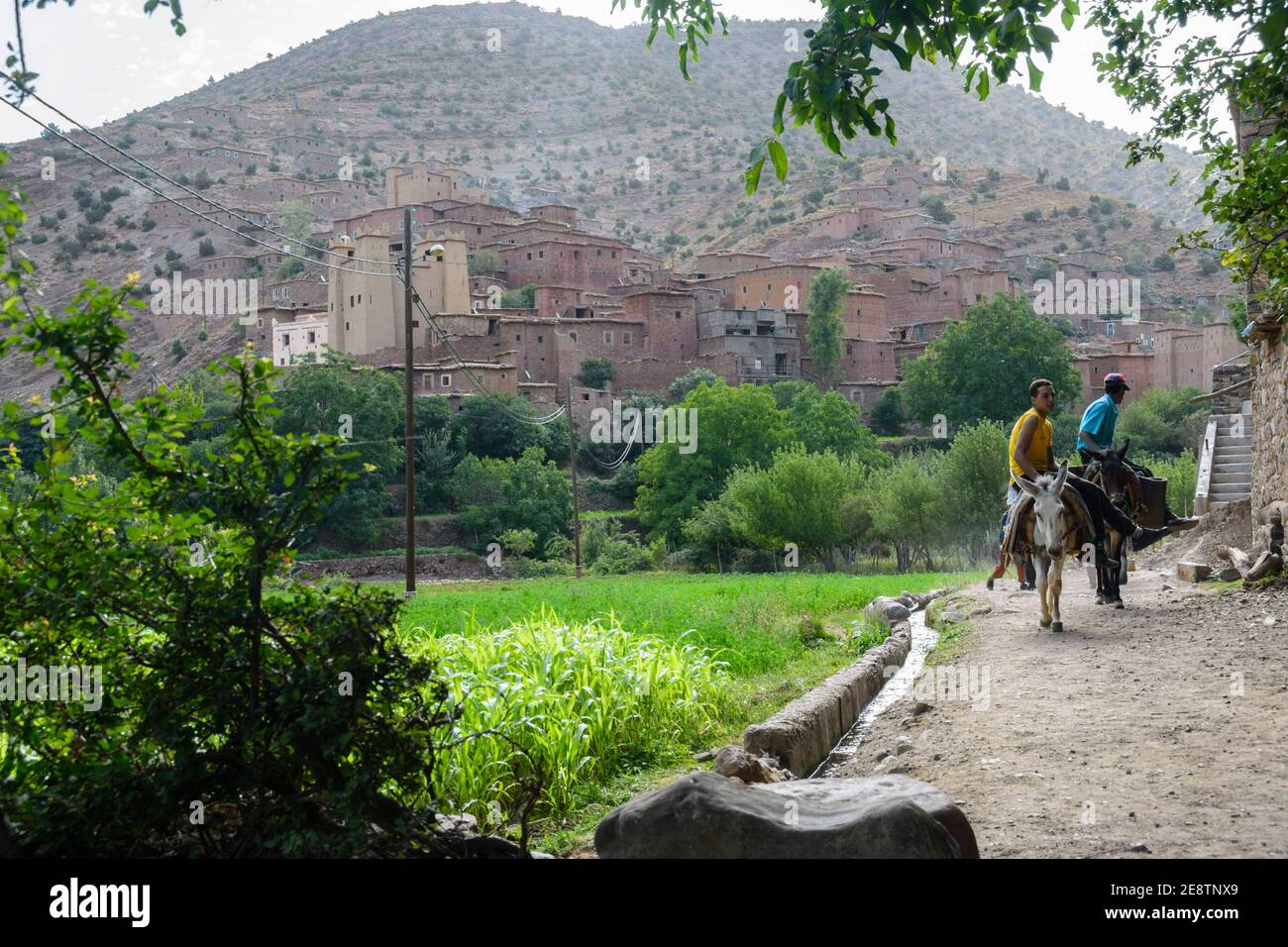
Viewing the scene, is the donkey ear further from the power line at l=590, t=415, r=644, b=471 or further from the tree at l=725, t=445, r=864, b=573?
the power line at l=590, t=415, r=644, b=471

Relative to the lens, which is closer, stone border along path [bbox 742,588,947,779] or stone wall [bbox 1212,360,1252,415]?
stone border along path [bbox 742,588,947,779]

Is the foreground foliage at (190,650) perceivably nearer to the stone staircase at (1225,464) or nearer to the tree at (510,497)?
the stone staircase at (1225,464)

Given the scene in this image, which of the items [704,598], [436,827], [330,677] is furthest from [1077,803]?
[704,598]

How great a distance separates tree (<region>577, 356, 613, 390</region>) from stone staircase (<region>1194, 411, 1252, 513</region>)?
163ft

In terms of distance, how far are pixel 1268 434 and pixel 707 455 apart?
42.8m

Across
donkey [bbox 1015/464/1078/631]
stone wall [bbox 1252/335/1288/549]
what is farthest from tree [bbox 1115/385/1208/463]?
donkey [bbox 1015/464/1078/631]

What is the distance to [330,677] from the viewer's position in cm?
396

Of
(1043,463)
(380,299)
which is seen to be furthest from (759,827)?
(380,299)

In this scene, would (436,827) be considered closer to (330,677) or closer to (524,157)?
(330,677)

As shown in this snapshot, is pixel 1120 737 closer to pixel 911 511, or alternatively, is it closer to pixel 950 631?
pixel 950 631

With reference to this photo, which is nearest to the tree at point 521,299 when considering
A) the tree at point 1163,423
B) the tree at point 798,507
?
the tree at point 1163,423

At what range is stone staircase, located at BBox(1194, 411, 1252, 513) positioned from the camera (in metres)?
19.8

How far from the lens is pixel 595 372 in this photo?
232 feet
